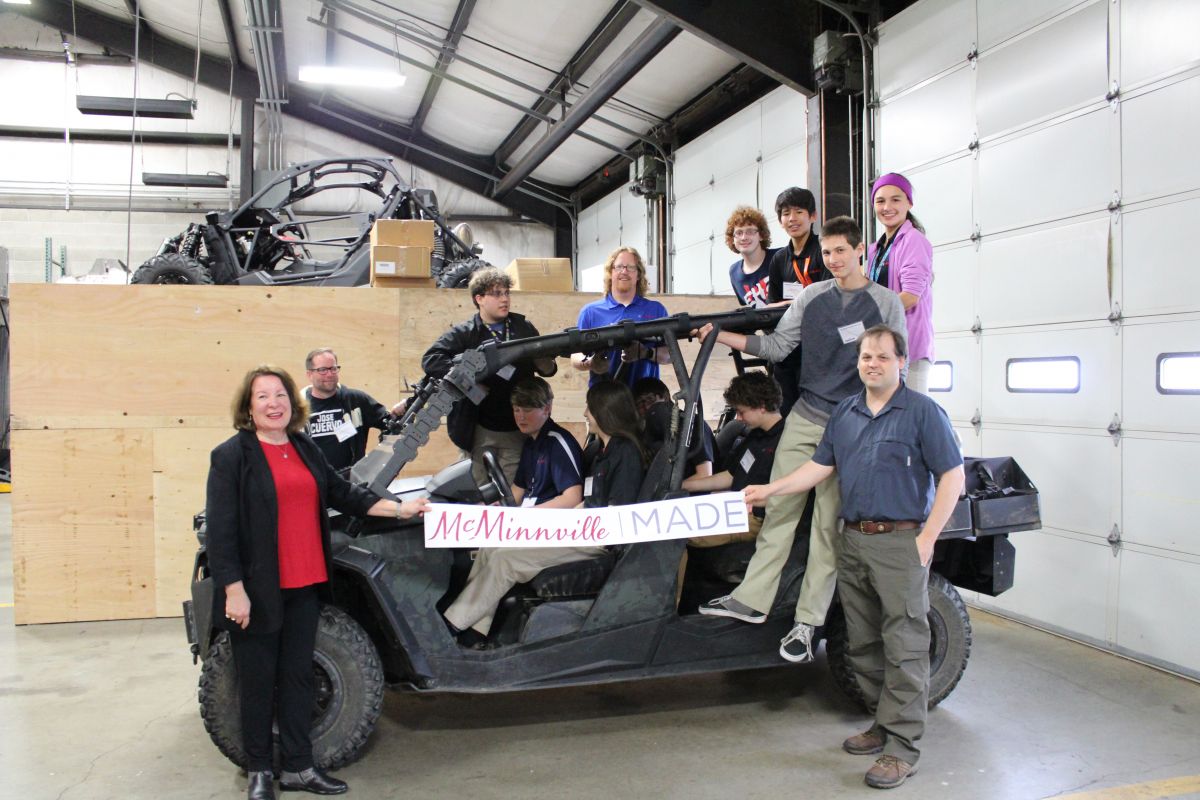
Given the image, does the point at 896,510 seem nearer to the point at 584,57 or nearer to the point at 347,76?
the point at 584,57

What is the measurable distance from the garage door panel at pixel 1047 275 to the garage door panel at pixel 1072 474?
2.20 feet

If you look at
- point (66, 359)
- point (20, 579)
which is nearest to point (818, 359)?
point (66, 359)

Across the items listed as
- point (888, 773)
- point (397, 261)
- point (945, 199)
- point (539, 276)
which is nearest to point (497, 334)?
point (397, 261)

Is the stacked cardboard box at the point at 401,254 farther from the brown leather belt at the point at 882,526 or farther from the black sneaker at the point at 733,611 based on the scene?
the brown leather belt at the point at 882,526

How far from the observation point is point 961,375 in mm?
5613

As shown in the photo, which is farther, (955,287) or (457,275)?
(457,275)

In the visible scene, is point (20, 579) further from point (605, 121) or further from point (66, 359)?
point (605, 121)

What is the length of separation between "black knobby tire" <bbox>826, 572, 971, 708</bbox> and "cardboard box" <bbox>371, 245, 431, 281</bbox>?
12.4 feet

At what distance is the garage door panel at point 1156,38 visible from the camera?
13.5 feet

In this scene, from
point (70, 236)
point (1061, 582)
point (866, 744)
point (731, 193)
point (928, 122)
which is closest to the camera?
point (866, 744)

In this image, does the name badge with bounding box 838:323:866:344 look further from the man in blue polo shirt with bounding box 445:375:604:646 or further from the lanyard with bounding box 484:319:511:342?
the lanyard with bounding box 484:319:511:342

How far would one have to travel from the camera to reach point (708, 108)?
407 inches

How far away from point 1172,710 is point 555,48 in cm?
889

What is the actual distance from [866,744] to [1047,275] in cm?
297
